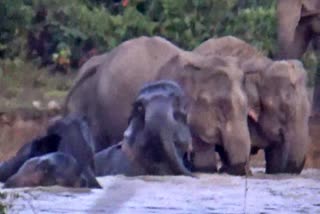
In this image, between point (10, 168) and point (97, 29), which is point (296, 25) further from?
point (10, 168)

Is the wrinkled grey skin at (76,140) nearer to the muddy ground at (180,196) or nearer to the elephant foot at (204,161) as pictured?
the muddy ground at (180,196)

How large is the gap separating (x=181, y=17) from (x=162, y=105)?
7417 millimetres

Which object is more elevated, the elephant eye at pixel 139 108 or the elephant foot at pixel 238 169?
the elephant eye at pixel 139 108

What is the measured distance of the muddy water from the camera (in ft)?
40.4

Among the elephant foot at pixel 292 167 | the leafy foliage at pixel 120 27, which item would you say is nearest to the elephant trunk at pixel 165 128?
the elephant foot at pixel 292 167

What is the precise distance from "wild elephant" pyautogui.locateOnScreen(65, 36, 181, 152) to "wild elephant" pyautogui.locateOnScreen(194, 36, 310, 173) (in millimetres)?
974

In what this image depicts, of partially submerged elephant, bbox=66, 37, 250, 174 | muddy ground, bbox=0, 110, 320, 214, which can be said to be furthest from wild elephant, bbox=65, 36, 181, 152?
muddy ground, bbox=0, 110, 320, 214

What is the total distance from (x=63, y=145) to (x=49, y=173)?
34.8 inches

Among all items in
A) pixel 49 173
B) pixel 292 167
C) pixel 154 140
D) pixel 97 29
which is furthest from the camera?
pixel 97 29

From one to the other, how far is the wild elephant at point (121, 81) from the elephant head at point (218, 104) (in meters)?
0.77

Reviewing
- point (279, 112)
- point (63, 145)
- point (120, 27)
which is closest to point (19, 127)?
point (120, 27)

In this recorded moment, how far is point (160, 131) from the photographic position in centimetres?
1507

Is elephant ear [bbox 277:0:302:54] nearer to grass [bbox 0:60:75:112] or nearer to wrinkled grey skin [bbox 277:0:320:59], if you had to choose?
wrinkled grey skin [bbox 277:0:320:59]

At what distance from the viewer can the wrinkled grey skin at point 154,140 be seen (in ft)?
49.4
